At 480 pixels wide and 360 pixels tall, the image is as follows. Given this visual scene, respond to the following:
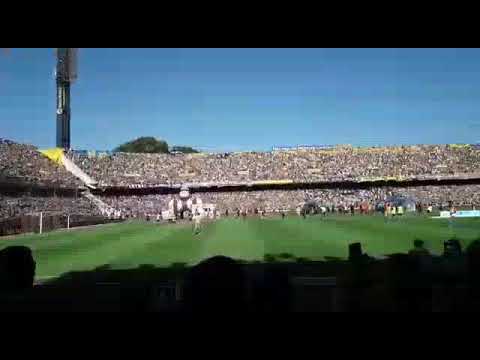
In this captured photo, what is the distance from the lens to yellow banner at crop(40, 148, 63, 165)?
3594cm

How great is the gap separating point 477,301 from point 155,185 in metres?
37.7

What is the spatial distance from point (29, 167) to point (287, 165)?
72.5 feet

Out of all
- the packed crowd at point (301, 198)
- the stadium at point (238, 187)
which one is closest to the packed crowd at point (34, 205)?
the stadium at point (238, 187)

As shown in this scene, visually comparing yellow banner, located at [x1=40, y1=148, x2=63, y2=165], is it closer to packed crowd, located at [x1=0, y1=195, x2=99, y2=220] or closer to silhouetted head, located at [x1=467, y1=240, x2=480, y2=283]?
packed crowd, located at [x1=0, y1=195, x2=99, y2=220]

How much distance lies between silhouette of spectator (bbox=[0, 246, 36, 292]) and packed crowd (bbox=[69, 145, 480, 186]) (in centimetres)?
3736

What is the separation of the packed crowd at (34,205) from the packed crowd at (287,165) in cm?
1094

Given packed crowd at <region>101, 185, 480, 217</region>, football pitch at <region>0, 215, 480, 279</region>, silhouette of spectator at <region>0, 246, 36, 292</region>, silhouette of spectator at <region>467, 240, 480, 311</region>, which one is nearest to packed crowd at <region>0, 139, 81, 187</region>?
packed crowd at <region>101, 185, 480, 217</region>

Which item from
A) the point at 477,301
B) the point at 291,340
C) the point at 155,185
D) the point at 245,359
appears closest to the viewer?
the point at 245,359

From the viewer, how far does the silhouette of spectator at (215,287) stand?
1.81 m

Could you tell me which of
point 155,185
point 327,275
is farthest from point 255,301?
point 155,185
